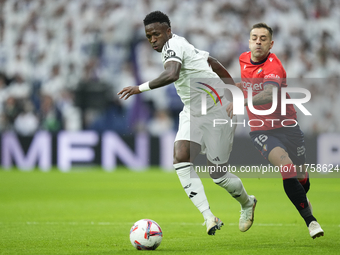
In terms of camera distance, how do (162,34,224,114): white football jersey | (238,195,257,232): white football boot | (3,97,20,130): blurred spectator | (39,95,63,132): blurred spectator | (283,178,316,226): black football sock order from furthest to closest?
(3,97,20,130): blurred spectator → (39,95,63,132): blurred spectator → (238,195,257,232): white football boot → (162,34,224,114): white football jersey → (283,178,316,226): black football sock

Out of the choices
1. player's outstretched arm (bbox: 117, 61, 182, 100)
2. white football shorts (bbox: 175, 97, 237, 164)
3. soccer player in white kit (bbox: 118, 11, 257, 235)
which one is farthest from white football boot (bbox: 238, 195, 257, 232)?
player's outstretched arm (bbox: 117, 61, 182, 100)

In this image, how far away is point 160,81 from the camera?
16.6 ft

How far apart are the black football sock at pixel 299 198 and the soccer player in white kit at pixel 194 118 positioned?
2.38 ft

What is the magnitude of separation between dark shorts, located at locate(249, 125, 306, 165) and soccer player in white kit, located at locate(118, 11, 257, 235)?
0.39m

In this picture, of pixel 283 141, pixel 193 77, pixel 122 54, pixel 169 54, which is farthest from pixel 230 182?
pixel 122 54

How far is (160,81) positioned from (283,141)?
1.59 meters

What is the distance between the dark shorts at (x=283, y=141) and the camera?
5.53 m

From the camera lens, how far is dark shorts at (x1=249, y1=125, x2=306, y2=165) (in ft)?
18.1

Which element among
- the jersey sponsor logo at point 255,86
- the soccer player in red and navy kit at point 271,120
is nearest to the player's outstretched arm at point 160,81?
the soccer player in red and navy kit at point 271,120

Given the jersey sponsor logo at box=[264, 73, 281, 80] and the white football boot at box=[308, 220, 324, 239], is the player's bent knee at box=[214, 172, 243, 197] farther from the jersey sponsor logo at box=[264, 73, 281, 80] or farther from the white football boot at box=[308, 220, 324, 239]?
the jersey sponsor logo at box=[264, 73, 281, 80]

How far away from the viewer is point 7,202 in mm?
9312

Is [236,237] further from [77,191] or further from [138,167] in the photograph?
[138,167]

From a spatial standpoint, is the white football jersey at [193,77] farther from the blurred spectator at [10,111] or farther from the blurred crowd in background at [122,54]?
the blurred spectator at [10,111]

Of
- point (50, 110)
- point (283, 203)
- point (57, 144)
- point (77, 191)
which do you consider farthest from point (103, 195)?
point (50, 110)
